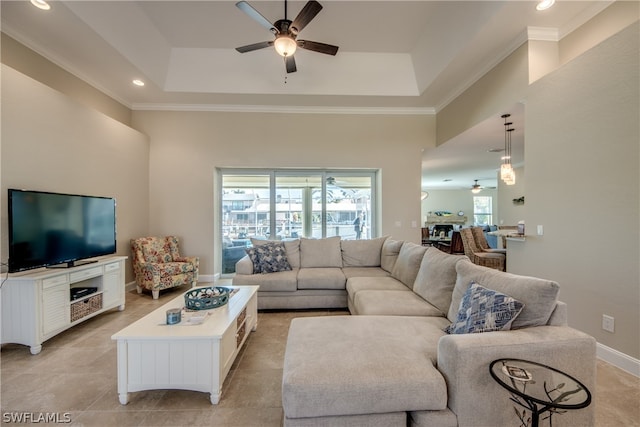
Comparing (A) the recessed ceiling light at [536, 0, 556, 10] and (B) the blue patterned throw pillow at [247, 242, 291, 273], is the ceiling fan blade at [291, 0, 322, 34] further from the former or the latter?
(B) the blue patterned throw pillow at [247, 242, 291, 273]

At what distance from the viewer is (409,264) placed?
2.93 m

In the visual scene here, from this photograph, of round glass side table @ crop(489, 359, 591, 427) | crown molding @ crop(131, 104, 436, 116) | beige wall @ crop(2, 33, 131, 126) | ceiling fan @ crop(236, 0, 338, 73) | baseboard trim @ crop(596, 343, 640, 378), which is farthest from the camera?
crown molding @ crop(131, 104, 436, 116)

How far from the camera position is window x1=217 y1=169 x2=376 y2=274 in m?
5.25

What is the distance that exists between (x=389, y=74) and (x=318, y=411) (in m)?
4.68

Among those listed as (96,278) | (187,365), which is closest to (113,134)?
(96,278)

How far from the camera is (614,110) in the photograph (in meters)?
2.22

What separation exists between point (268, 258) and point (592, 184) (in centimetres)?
355

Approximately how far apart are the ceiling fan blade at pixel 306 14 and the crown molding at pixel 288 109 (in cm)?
227

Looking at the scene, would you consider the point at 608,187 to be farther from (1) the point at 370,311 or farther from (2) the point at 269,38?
(2) the point at 269,38

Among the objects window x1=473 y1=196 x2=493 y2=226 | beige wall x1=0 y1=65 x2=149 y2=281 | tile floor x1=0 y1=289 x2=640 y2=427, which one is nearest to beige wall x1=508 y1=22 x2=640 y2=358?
tile floor x1=0 y1=289 x2=640 y2=427

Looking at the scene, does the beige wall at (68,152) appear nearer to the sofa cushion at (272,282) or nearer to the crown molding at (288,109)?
the crown molding at (288,109)

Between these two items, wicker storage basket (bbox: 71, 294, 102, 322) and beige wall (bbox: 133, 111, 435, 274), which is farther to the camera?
beige wall (bbox: 133, 111, 435, 274)

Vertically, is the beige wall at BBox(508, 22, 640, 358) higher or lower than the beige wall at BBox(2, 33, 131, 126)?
lower

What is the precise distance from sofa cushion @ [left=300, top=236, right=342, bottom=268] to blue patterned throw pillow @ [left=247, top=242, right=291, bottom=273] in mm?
306
